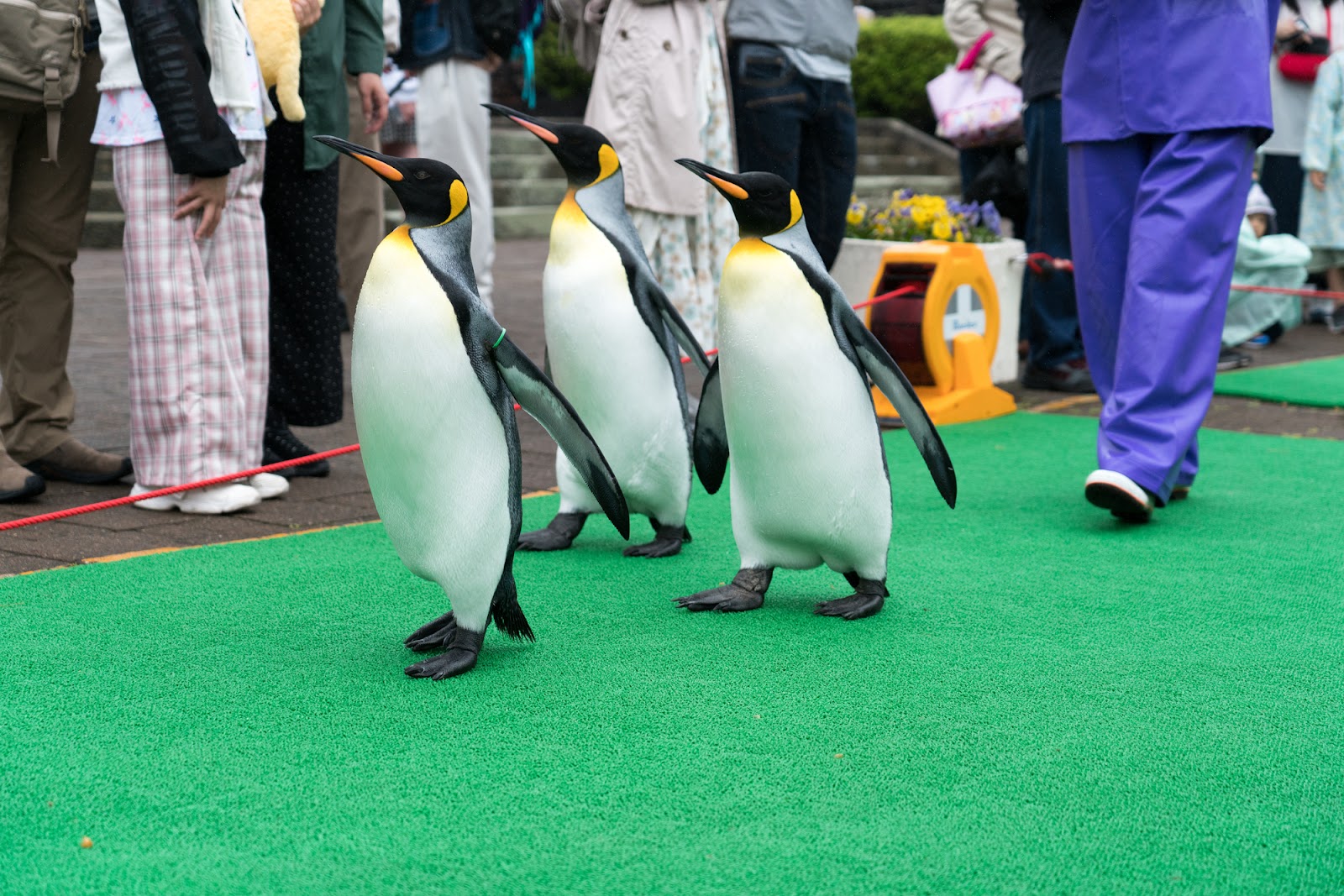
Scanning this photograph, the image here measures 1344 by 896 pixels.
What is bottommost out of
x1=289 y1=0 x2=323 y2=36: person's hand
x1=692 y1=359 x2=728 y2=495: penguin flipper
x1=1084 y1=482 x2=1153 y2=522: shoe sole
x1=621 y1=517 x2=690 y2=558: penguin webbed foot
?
x1=621 y1=517 x2=690 y2=558: penguin webbed foot

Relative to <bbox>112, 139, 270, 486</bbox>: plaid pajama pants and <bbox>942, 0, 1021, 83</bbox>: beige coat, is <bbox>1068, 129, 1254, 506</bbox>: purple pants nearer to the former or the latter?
<bbox>112, 139, 270, 486</bbox>: plaid pajama pants

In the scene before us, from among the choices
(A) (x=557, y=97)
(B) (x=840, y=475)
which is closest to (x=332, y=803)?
(B) (x=840, y=475)

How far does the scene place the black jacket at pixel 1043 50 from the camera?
19.5 ft

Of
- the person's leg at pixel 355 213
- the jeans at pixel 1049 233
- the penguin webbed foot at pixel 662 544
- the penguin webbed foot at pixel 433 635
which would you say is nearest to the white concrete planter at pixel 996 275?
the jeans at pixel 1049 233

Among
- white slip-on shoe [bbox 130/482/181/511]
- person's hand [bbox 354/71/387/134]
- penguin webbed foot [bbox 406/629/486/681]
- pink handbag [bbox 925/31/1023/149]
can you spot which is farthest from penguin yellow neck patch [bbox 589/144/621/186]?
pink handbag [bbox 925/31/1023/149]

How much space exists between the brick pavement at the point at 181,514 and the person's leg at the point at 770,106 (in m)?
1.13

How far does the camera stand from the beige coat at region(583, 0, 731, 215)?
5504 millimetres

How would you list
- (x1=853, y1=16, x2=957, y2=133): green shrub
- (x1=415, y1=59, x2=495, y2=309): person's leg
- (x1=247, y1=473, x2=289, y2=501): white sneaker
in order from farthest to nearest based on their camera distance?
(x1=853, y1=16, x2=957, y2=133): green shrub → (x1=415, y1=59, x2=495, y2=309): person's leg → (x1=247, y1=473, x2=289, y2=501): white sneaker

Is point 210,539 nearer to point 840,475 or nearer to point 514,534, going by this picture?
point 514,534

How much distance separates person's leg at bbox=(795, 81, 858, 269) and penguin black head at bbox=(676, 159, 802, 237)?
2.88 meters

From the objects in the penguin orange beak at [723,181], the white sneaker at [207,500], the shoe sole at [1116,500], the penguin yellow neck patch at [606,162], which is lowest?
the white sneaker at [207,500]

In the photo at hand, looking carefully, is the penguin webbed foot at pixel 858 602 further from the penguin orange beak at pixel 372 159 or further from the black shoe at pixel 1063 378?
the black shoe at pixel 1063 378

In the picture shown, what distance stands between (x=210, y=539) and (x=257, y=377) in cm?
56

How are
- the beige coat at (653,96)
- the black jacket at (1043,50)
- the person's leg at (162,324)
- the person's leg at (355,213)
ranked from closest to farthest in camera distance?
the person's leg at (162,324) → the beige coat at (653,96) → the black jacket at (1043,50) → the person's leg at (355,213)
